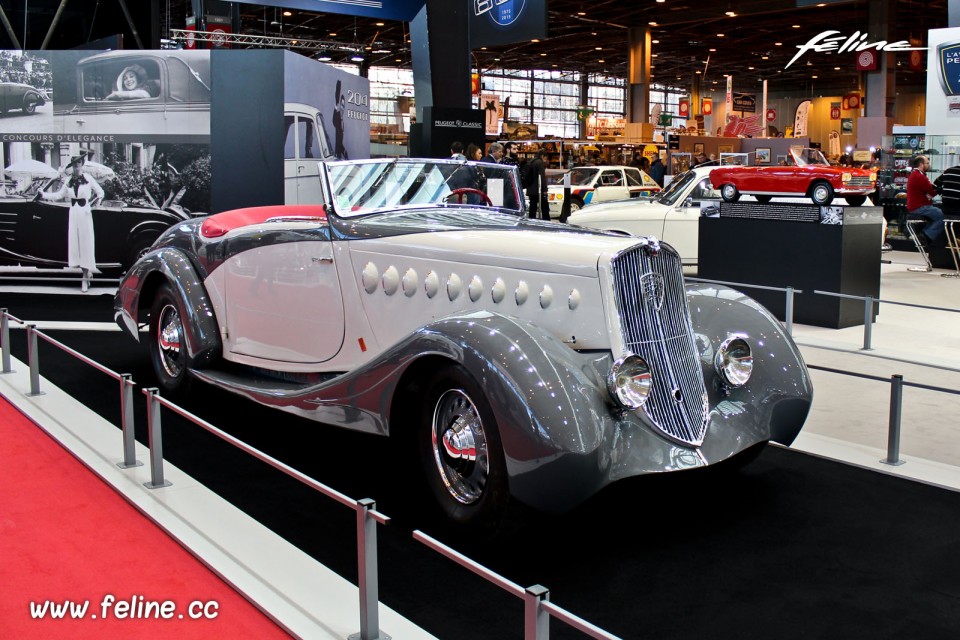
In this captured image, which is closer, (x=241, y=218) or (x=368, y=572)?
(x=368, y=572)

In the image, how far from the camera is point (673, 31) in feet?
122

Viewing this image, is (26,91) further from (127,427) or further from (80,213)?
(127,427)

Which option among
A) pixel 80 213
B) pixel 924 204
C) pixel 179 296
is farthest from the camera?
pixel 924 204

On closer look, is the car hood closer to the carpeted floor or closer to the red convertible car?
the carpeted floor

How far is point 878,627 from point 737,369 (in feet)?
4.67

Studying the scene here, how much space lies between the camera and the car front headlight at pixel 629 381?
366 cm

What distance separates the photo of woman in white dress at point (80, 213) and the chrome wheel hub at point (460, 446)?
7.95 metres

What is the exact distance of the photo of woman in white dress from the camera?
10648 millimetres

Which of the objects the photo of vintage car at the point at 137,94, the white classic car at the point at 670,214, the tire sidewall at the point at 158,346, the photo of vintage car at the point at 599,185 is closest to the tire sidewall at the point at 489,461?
the tire sidewall at the point at 158,346

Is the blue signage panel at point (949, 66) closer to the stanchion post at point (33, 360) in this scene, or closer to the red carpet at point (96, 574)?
the stanchion post at point (33, 360)

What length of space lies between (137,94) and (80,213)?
5.06 ft

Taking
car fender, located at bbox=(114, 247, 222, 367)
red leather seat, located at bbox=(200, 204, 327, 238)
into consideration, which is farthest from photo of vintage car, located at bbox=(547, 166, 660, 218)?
car fender, located at bbox=(114, 247, 222, 367)

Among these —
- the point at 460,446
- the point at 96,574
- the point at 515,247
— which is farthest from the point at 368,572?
the point at 515,247

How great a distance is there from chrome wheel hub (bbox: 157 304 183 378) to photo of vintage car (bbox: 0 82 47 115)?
5687 mm
